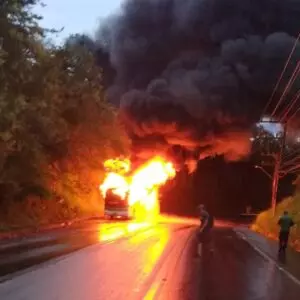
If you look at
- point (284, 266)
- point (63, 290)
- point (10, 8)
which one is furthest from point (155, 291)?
point (10, 8)

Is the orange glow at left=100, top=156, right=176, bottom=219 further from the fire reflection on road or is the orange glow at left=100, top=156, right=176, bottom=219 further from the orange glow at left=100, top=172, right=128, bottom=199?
the fire reflection on road

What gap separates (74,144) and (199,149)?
44.6ft

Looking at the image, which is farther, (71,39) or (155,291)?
(71,39)

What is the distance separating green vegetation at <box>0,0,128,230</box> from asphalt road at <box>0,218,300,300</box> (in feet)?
27.3

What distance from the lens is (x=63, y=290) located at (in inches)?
415

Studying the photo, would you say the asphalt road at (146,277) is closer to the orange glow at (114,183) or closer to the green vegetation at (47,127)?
the green vegetation at (47,127)

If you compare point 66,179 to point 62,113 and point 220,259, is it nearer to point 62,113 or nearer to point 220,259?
point 62,113

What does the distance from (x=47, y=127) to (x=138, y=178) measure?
939 inches

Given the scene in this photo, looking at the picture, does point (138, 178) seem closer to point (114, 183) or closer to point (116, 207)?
point (114, 183)

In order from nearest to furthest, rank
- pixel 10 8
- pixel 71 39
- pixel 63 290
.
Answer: pixel 63 290, pixel 10 8, pixel 71 39

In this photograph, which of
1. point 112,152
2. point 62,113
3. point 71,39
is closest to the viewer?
point 62,113

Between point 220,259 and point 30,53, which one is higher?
point 30,53

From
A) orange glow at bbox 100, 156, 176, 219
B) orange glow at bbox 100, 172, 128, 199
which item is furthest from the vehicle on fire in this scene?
orange glow at bbox 100, 172, 128, 199

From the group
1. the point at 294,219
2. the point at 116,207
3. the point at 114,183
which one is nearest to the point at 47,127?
the point at 294,219
